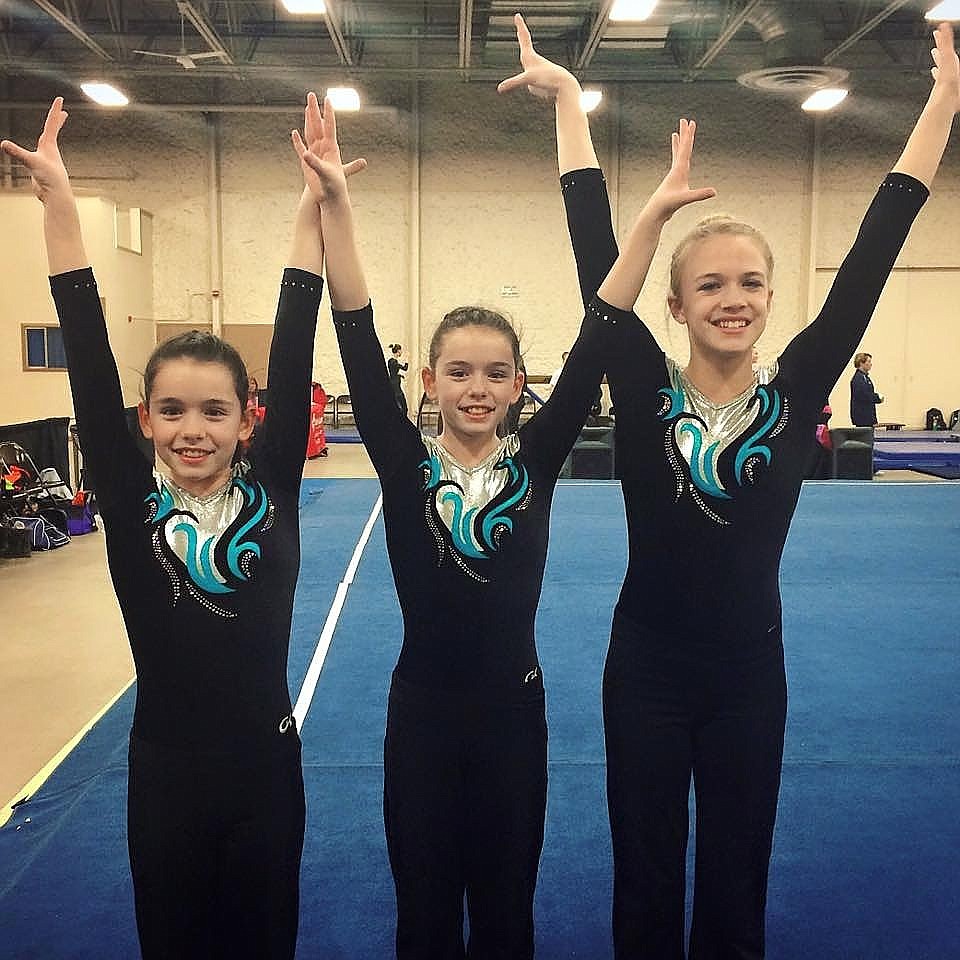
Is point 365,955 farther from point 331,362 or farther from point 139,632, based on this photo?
point 331,362

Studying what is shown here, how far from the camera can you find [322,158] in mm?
1906

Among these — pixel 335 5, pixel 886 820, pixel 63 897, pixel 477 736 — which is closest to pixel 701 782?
pixel 477 736

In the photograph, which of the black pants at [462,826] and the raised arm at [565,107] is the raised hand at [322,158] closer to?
the raised arm at [565,107]

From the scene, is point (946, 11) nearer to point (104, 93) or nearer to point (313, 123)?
point (104, 93)

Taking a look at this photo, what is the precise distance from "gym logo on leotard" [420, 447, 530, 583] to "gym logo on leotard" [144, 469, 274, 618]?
0.35 m

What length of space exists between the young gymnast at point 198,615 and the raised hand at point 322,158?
7.6 inches

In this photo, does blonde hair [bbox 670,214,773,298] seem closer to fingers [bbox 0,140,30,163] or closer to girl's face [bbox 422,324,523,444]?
girl's face [bbox 422,324,523,444]

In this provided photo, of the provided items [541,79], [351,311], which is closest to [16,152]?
[351,311]

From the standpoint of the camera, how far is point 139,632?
1.82 meters

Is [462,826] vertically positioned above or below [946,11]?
below

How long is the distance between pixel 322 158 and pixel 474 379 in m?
0.51

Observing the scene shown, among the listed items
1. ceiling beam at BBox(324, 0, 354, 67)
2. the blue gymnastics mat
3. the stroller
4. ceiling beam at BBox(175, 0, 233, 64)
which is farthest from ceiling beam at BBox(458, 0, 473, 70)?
the blue gymnastics mat

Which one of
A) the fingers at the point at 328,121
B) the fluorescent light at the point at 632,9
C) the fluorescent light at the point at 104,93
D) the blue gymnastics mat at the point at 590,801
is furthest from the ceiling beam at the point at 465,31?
the fingers at the point at 328,121

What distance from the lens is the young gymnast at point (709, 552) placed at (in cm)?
186
